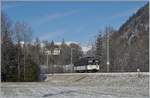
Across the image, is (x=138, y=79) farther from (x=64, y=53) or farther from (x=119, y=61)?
(x=64, y=53)

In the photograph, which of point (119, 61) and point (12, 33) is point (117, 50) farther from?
point (12, 33)

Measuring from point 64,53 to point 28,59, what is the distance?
48.3 meters

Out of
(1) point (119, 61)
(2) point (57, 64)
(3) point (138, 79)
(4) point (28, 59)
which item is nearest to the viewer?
(3) point (138, 79)

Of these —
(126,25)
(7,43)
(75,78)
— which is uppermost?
(126,25)

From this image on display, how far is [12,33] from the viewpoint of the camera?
55.9 metres

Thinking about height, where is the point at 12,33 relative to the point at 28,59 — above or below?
above

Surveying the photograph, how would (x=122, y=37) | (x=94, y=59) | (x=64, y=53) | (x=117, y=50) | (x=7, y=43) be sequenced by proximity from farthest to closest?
1. (x=122, y=37)
2. (x=64, y=53)
3. (x=117, y=50)
4. (x=94, y=59)
5. (x=7, y=43)

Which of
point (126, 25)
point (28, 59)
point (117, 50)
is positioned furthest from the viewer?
point (126, 25)

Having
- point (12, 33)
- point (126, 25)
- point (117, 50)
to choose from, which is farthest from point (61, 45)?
point (12, 33)

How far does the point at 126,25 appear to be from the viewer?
144 metres

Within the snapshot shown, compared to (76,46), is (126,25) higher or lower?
higher

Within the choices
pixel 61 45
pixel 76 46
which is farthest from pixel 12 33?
pixel 61 45

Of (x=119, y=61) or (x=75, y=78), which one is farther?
(x=119, y=61)

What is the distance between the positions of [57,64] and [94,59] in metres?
25.0
